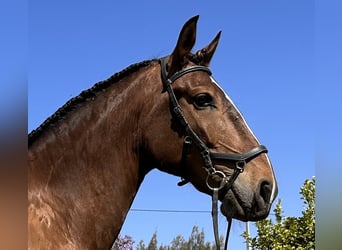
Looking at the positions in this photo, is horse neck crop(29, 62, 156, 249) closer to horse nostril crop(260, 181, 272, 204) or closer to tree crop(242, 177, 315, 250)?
horse nostril crop(260, 181, 272, 204)

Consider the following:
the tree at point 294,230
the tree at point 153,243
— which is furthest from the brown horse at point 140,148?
the tree at point 153,243

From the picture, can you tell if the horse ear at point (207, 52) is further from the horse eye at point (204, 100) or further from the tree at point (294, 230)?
the tree at point (294, 230)

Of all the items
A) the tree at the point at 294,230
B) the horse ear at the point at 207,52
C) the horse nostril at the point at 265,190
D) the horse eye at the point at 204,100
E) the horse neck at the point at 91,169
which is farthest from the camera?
the tree at the point at 294,230

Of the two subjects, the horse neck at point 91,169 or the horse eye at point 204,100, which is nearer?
the horse neck at point 91,169

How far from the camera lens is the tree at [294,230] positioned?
27.8ft

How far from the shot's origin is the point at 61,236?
2.12 m

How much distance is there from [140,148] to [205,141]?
34cm

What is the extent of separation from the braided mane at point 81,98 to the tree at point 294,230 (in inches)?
246

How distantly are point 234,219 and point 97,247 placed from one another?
731mm

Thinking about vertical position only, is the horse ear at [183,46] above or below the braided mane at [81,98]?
above

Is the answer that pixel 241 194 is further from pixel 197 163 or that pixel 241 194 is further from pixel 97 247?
pixel 97 247

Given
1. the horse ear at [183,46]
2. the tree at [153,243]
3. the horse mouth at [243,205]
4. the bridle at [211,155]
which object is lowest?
the horse mouth at [243,205]

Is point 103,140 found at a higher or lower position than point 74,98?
lower

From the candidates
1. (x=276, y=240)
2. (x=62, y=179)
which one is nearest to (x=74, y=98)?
(x=62, y=179)
